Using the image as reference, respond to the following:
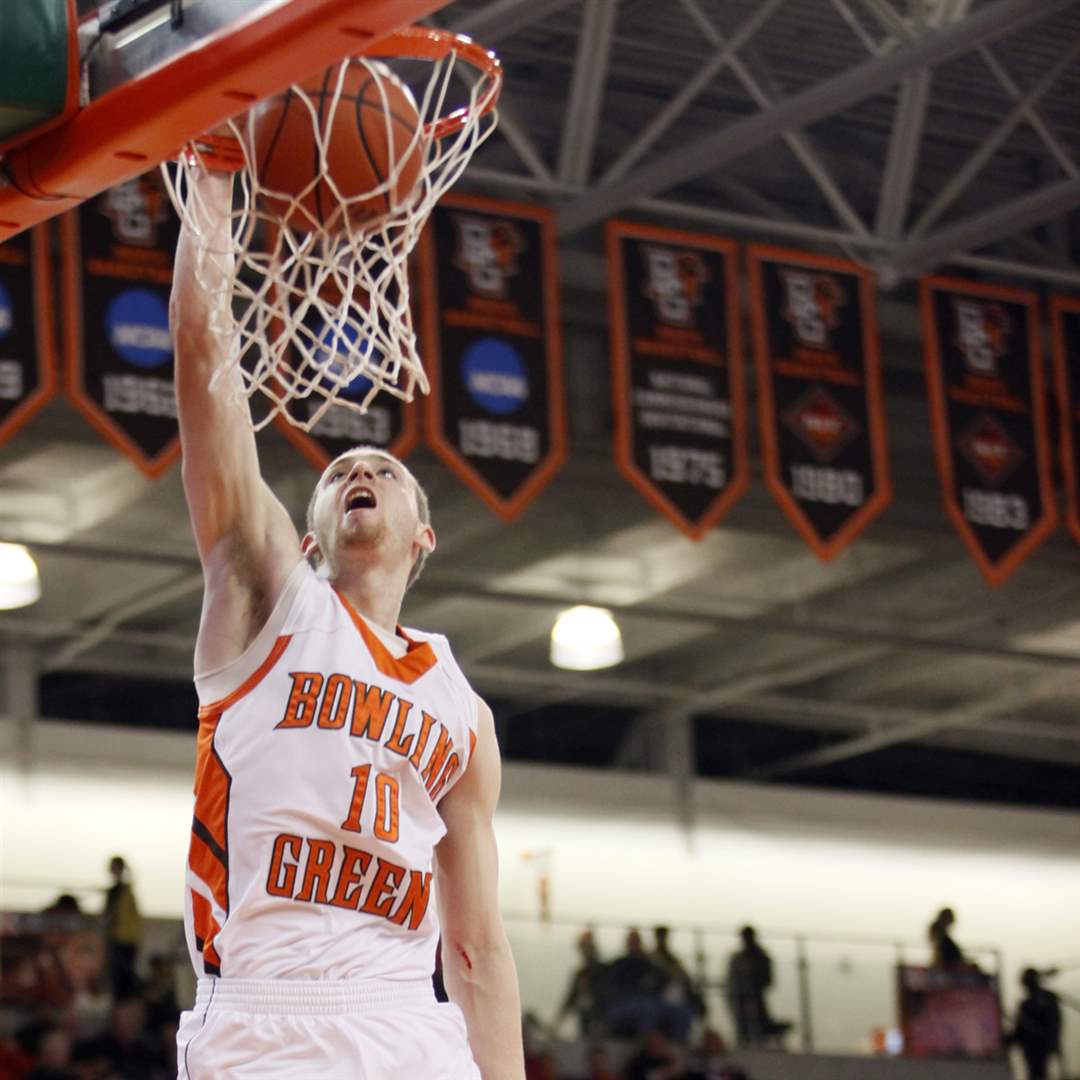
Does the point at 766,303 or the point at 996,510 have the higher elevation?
the point at 766,303

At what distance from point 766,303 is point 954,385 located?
130cm

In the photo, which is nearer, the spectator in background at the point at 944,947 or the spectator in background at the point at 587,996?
the spectator in background at the point at 587,996

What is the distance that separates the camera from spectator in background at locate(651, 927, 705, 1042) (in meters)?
16.0

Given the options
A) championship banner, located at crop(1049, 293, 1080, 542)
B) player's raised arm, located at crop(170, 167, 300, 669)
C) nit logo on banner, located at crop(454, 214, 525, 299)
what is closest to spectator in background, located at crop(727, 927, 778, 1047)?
championship banner, located at crop(1049, 293, 1080, 542)

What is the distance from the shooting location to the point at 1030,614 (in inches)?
780

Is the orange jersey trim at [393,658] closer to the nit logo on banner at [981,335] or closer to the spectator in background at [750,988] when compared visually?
the nit logo on banner at [981,335]

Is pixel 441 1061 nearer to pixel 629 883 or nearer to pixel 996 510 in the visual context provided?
pixel 996 510

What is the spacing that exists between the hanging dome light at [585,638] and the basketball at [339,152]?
1169 cm

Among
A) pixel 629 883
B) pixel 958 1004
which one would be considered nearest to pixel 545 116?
pixel 958 1004

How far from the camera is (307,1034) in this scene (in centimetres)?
371

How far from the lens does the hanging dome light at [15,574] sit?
48.2 feet

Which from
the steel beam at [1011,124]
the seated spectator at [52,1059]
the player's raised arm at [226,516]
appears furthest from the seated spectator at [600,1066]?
the player's raised arm at [226,516]

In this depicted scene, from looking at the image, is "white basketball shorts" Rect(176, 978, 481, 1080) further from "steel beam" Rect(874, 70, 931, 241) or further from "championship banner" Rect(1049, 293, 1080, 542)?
"championship banner" Rect(1049, 293, 1080, 542)

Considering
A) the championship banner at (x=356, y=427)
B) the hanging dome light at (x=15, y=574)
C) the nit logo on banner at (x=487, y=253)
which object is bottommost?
the championship banner at (x=356, y=427)
